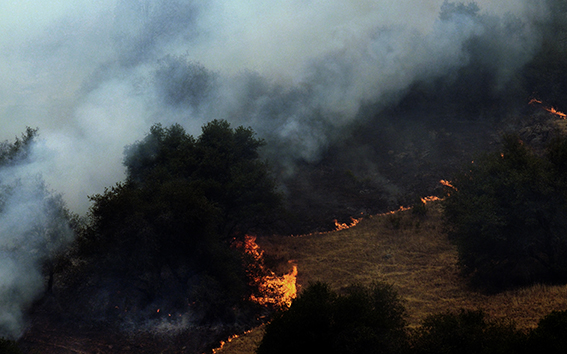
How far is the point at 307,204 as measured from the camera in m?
36.5

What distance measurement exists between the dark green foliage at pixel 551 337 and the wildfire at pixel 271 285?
1369 centimetres

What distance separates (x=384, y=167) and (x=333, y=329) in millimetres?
29153

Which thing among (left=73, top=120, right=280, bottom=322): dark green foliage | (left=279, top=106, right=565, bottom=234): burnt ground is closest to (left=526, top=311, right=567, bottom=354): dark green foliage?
(left=73, top=120, right=280, bottom=322): dark green foliage

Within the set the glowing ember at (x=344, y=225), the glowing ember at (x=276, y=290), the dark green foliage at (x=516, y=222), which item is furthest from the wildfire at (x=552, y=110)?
the glowing ember at (x=276, y=290)

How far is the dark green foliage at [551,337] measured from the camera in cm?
1102

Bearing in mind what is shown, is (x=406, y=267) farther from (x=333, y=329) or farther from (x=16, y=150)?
(x=16, y=150)

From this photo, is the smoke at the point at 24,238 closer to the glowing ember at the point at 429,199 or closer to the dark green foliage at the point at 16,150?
the dark green foliage at the point at 16,150

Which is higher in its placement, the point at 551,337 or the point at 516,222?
the point at 516,222

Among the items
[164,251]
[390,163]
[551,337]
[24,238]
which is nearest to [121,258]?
[164,251]

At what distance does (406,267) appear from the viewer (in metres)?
26.6

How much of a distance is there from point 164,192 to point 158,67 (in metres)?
28.0

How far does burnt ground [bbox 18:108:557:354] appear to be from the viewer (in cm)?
3600

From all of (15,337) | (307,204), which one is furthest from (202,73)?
(15,337)

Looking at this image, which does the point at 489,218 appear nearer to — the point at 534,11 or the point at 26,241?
the point at 26,241
